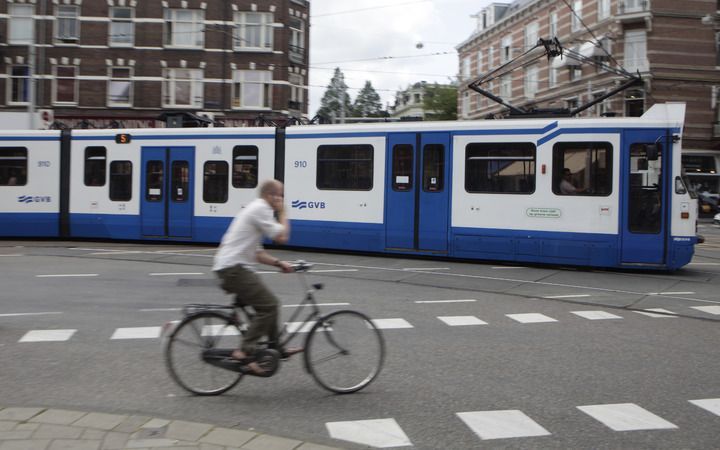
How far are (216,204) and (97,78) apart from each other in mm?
18254

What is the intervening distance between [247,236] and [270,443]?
1.63 meters

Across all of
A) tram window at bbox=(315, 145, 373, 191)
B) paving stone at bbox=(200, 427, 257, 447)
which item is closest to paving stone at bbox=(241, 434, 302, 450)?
paving stone at bbox=(200, 427, 257, 447)

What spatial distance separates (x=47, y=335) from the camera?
7.68 meters

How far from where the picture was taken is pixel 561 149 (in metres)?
14.0

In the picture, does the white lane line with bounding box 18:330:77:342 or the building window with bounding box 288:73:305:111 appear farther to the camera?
the building window with bounding box 288:73:305:111

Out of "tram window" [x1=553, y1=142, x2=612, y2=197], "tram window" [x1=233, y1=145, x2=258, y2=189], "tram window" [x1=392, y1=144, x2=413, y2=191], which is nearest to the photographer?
"tram window" [x1=553, y1=142, x2=612, y2=197]

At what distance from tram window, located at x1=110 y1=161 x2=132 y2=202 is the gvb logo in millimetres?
4555

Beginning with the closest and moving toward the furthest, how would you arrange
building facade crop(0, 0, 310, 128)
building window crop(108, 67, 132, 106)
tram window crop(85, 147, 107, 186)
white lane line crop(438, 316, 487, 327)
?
white lane line crop(438, 316, 487, 327), tram window crop(85, 147, 107, 186), building facade crop(0, 0, 310, 128), building window crop(108, 67, 132, 106)

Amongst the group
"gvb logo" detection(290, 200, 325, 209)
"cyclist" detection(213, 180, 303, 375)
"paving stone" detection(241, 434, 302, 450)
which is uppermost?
"gvb logo" detection(290, 200, 325, 209)

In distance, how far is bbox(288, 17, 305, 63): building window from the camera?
35438mm

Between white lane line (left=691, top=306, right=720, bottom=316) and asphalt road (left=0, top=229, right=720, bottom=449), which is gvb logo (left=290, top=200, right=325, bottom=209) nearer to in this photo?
asphalt road (left=0, top=229, right=720, bottom=449)

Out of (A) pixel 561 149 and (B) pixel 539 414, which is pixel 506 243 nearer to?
(A) pixel 561 149

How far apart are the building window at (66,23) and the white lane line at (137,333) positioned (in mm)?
28295

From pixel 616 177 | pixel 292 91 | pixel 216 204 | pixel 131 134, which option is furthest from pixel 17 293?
pixel 292 91
